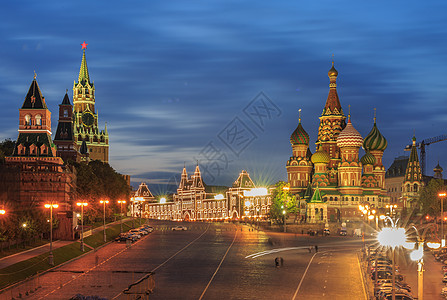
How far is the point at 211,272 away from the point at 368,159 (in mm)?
126550

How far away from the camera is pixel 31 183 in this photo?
113875 mm

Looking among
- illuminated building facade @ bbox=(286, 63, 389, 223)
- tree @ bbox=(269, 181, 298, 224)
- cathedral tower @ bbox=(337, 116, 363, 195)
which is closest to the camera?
tree @ bbox=(269, 181, 298, 224)

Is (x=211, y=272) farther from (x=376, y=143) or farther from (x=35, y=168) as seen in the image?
(x=376, y=143)

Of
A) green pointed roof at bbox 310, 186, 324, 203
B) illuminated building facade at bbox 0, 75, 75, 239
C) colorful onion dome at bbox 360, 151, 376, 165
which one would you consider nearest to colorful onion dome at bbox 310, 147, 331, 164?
colorful onion dome at bbox 360, 151, 376, 165

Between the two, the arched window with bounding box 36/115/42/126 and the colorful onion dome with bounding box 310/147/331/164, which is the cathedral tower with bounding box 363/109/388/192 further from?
the arched window with bounding box 36/115/42/126

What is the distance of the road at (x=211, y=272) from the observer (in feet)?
194

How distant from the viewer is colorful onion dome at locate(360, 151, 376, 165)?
634 feet

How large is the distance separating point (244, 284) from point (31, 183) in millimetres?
58819

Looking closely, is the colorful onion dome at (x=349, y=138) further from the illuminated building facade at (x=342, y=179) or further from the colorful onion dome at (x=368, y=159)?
the colorful onion dome at (x=368, y=159)

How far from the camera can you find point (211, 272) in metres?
73.5

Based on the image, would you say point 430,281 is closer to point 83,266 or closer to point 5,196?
point 83,266

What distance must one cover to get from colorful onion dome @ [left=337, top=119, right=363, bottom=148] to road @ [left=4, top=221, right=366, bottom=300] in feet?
264

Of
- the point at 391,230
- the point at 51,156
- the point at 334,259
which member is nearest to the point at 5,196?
the point at 51,156

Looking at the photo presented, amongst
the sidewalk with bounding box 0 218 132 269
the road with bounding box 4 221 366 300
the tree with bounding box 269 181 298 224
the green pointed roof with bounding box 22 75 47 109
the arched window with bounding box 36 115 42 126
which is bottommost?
the road with bounding box 4 221 366 300
